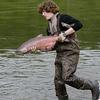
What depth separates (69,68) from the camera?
9.76 meters

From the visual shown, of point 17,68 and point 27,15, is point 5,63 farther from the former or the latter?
point 27,15

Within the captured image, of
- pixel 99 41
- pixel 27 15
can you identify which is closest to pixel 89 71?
pixel 99 41

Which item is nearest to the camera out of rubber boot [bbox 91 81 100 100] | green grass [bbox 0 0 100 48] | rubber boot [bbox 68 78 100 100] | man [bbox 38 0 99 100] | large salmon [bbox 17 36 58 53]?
large salmon [bbox 17 36 58 53]

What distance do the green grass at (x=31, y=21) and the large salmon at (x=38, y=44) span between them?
841 cm

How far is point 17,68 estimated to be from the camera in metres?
14.1

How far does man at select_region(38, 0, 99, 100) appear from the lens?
960cm

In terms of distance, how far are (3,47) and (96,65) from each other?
175 inches

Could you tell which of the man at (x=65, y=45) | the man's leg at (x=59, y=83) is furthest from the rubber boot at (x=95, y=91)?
the man's leg at (x=59, y=83)

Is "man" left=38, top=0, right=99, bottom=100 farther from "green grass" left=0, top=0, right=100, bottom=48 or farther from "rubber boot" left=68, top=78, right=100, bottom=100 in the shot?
"green grass" left=0, top=0, right=100, bottom=48

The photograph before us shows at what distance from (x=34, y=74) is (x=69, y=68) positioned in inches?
145

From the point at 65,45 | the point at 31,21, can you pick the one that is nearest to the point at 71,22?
the point at 65,45

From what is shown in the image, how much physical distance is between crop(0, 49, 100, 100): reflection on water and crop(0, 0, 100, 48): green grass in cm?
239

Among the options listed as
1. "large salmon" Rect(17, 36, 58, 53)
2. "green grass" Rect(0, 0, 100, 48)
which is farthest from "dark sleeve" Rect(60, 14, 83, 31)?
"green grass" Rect(0, 0, 100, 48)

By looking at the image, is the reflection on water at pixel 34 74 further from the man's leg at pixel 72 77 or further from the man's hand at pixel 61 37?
the man's hand at pixel 61 37
